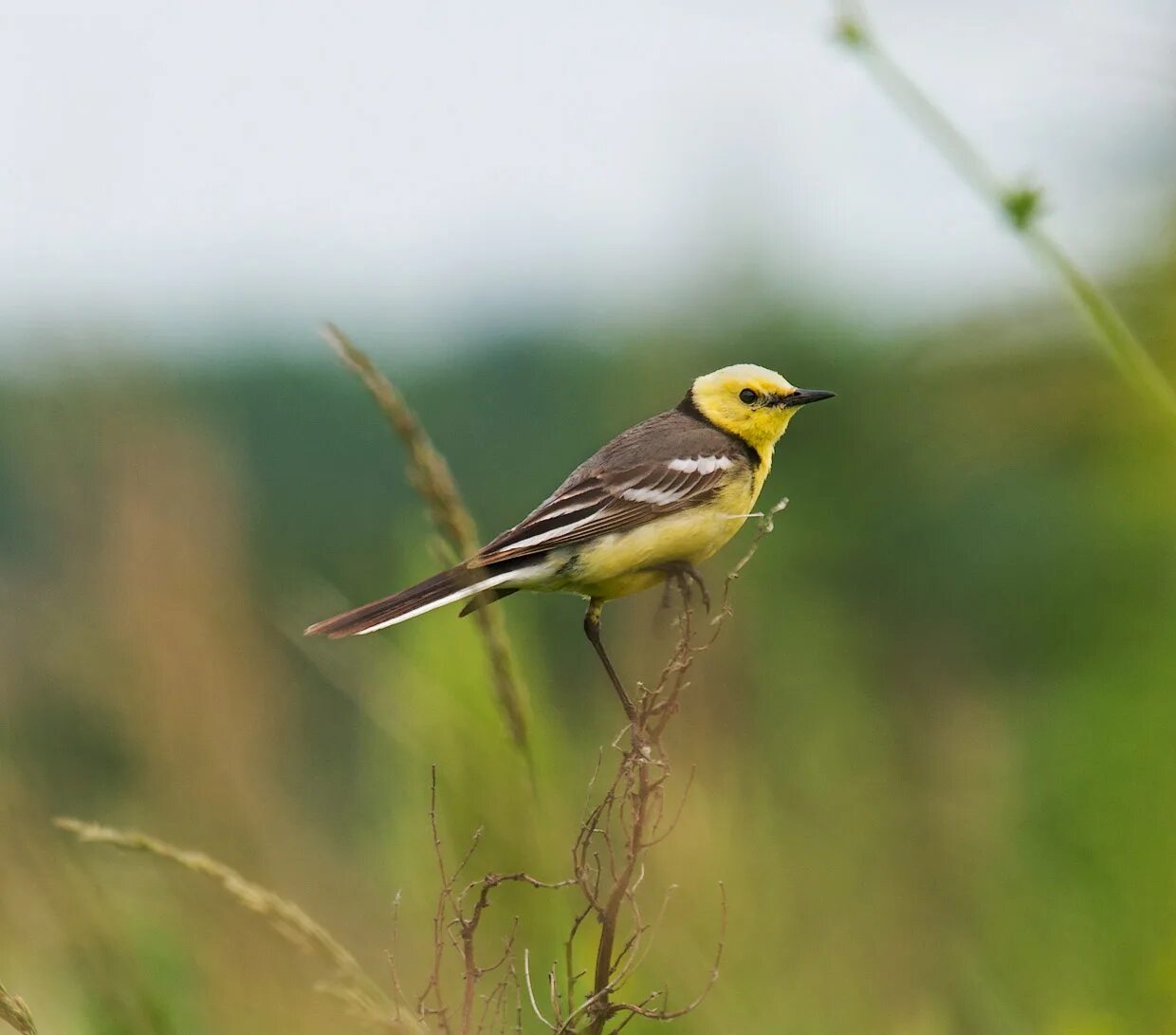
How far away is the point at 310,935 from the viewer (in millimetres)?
1750

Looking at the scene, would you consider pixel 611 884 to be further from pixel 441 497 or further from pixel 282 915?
pixel 441 497

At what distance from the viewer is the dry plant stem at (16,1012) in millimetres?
1538

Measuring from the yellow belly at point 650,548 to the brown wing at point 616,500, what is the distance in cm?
2

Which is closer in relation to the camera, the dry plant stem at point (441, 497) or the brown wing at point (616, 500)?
the dry plant stem at point (441, 497)

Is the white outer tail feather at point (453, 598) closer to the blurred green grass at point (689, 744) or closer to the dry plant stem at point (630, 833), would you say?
the blurred green grass at point (689, 744)

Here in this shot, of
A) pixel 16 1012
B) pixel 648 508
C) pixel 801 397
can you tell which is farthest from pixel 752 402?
pixel 16 1012

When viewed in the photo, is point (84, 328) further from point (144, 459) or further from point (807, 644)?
point (807, 644)

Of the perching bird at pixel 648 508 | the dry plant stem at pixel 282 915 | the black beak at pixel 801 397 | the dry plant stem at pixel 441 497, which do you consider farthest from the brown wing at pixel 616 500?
the dry plant stem at pixel 282 915

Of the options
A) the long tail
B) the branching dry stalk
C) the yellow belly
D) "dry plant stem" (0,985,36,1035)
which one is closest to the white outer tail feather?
the long tail

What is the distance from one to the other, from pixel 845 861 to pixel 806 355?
47.8 feet

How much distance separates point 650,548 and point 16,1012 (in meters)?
1.41

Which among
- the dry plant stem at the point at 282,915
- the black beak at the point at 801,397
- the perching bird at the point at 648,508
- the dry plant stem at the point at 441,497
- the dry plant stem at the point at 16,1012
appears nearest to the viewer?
the dry plant stem at the point at 16,1012

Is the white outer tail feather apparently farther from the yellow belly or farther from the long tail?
the yellow belly

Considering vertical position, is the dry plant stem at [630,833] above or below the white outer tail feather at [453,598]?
below
